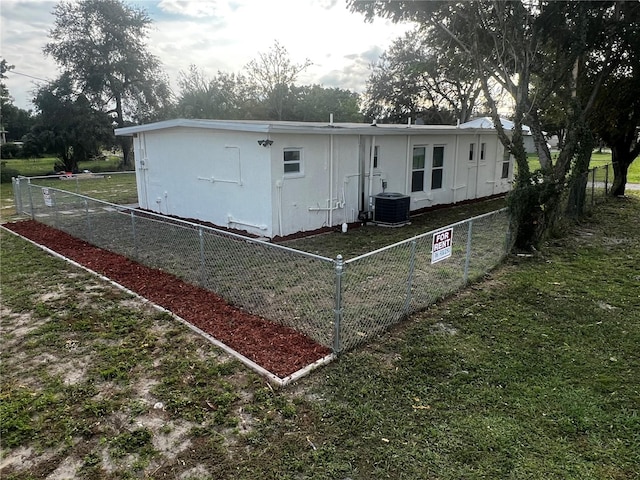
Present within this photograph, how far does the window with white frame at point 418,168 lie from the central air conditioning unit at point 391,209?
1.92 meters

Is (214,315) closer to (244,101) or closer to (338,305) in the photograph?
(338,305)

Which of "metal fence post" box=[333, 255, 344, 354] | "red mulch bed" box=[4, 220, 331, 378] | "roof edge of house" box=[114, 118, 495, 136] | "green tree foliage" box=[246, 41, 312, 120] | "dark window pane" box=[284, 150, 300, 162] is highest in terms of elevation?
"green tree foliage" box=[246, 41, 312, 120]

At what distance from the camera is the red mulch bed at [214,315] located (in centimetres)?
443

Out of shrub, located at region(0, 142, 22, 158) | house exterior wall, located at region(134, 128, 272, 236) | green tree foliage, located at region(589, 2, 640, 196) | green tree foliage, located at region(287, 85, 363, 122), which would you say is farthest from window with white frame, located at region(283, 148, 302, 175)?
shrub, located at region(0, 142, 22, 158)

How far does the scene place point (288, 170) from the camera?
31.6ft

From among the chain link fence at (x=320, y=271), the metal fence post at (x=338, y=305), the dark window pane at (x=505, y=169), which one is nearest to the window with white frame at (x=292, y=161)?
the chain link fence at (x=320, y=271)

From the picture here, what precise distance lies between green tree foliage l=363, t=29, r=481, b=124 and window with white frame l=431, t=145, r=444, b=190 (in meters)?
21.3

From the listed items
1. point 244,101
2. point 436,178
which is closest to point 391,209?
point 436,178

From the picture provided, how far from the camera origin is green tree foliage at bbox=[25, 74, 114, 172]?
27797mm

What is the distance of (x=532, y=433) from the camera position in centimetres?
332

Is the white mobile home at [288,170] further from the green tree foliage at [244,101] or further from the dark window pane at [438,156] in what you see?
the green tree foliage at [244,101]

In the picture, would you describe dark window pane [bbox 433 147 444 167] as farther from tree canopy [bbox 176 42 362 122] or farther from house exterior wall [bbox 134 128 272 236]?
tree canopy [bbox 176 42 362 122]

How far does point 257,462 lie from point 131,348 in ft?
7.41

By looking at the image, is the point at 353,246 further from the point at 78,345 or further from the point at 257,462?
the point at 257,462
